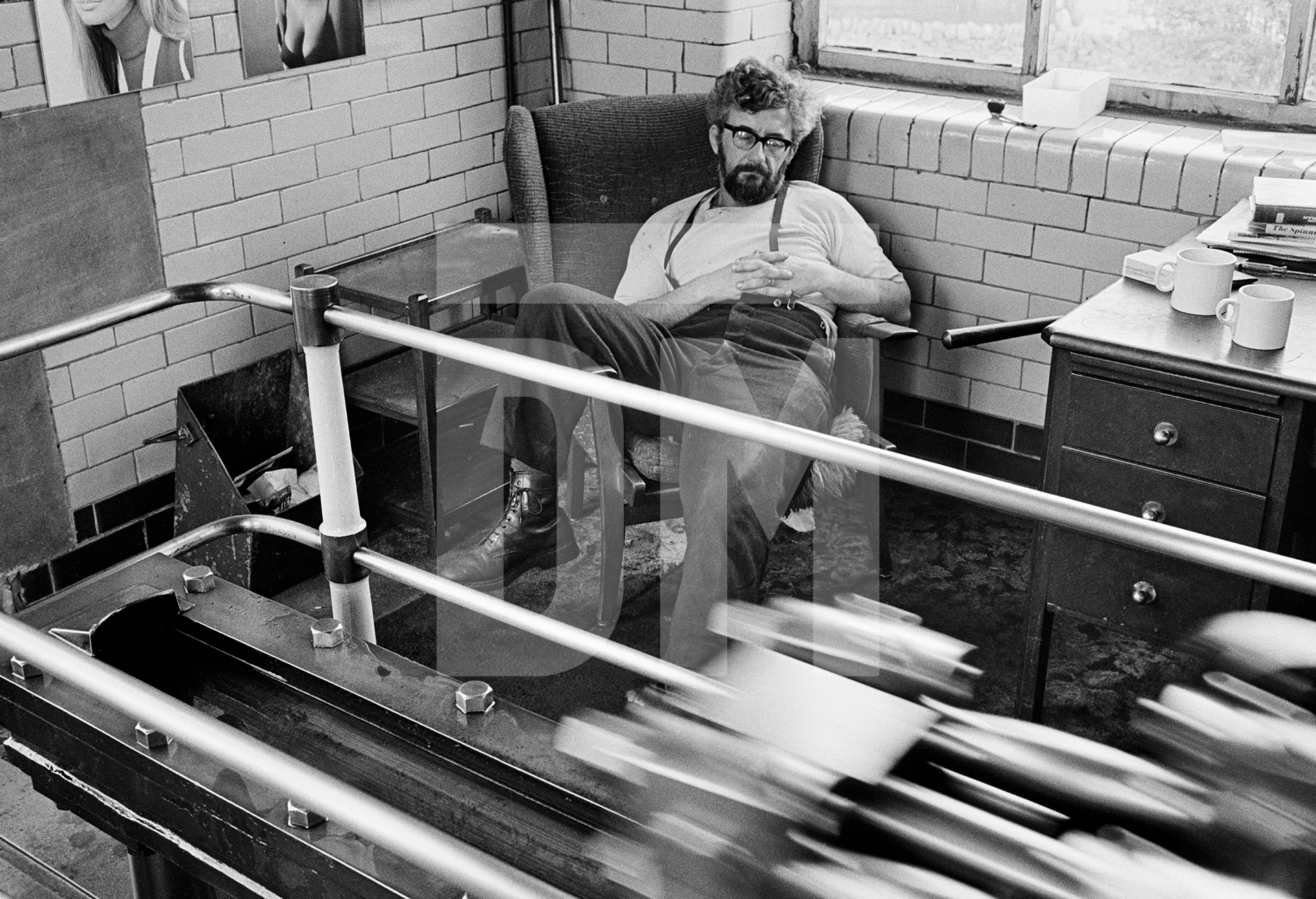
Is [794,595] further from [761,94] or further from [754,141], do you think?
[761,94]

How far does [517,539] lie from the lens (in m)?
3.40

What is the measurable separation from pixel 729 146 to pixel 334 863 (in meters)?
2.40

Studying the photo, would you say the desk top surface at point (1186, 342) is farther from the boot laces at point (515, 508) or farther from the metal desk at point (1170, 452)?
the boot laces at point (515, 508)

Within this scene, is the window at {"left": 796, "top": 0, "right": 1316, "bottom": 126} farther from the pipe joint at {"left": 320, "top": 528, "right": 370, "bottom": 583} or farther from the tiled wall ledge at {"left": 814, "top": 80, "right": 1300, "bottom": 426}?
the pipe joint at {"left": 320, "top": 528, "right": 370, "bottom": 583}

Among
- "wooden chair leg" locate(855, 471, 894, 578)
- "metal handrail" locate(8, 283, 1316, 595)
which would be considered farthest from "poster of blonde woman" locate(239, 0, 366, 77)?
"wooden chair leg" locate(855, 471, 894, 578)

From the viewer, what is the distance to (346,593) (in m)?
1.99

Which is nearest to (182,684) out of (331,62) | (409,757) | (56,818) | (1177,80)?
→ (409,757)

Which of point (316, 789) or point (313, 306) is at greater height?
point (313, 306)

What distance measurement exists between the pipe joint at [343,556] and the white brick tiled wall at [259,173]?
1.59 metres

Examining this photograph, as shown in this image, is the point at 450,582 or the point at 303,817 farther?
the point at 450,582

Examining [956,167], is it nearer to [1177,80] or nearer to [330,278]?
[1177,80]

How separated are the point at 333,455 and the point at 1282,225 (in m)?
1.99

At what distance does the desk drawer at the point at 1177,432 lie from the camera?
91.0 inches

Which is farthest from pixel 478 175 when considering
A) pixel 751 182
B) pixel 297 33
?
pixel 751 182
